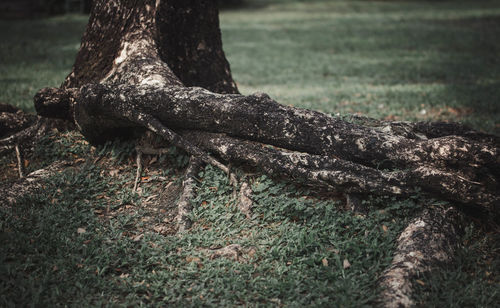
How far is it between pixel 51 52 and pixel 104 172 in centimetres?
1043

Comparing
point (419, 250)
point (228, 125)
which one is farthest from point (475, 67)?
point (419, 250)

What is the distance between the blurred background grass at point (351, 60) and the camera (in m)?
9.27

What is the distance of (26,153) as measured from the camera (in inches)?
230

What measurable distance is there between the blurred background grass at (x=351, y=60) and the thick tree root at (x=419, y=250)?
4.39 metres

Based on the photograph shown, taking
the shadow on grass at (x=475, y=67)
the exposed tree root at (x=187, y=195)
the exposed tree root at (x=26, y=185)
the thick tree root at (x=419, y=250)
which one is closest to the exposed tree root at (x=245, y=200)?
the exposed tree root at (x=187, y=195)

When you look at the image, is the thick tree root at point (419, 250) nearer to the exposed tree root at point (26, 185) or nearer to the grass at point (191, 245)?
the grass at point (191, 245)

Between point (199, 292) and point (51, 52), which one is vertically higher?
point (51, 52)

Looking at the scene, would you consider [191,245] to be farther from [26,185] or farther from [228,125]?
[26,185]

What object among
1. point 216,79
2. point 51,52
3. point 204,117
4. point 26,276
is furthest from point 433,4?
point 26,276

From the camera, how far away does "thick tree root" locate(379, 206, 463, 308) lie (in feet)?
10.8

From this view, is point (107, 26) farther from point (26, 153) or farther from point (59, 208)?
point (59, 208)

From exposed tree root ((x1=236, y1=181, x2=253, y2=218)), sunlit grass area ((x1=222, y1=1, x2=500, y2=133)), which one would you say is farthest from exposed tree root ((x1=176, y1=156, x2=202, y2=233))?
sunlit grass area ((x1=222, y1=1, x2=500, y2=133))

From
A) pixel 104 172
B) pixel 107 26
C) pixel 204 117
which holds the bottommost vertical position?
pixel 104 172

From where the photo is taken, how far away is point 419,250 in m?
3.66
